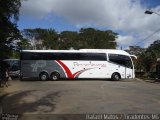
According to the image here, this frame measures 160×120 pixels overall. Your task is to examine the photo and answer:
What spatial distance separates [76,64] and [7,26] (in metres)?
22.2

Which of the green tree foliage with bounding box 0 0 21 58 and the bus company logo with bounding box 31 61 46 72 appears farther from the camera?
the bus company logo with bounding box 31 61 46 72

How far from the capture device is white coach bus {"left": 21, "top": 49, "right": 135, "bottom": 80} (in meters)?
37.5

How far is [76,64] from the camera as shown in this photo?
125 feet

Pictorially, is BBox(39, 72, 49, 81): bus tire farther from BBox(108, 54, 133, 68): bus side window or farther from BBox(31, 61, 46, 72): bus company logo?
BBox(108, 54, 133, 68): bus side window

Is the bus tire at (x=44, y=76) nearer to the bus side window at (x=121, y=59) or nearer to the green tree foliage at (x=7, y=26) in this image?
the bus side window at (x=121, y=59)

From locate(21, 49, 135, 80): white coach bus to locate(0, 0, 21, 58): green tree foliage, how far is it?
19.0 metres

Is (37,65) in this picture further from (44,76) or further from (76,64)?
(76,64)

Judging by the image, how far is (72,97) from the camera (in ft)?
A: 65.6

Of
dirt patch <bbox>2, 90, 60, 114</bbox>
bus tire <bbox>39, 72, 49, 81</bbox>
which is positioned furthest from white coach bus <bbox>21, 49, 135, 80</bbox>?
dirt patch <bbox>2, 90, 60, 114</bbox>

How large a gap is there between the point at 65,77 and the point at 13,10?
21.5m

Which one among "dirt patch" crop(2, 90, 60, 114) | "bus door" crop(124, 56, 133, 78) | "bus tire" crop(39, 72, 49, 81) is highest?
"bus door" crop(124, 56, 133, 78)

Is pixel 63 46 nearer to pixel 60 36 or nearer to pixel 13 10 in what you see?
pixel 60 36

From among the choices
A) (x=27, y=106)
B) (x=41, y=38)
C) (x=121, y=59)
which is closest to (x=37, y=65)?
(x=121, y=59)

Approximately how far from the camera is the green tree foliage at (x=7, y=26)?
48.6 feet
